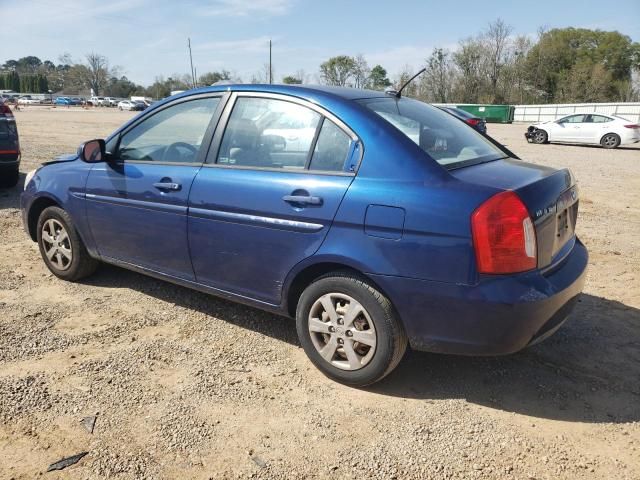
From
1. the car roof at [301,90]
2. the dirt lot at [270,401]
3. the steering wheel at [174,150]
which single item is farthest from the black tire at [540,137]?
the steering wheel at [174,150]

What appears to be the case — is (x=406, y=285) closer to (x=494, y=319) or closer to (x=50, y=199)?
(x=494, y=319)

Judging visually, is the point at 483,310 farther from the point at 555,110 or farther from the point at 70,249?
the point at 555,110

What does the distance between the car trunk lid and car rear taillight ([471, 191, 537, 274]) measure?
3.6 inches

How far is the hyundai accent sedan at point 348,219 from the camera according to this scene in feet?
8.54

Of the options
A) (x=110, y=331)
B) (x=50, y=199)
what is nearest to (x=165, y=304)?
(x=110, y=331)

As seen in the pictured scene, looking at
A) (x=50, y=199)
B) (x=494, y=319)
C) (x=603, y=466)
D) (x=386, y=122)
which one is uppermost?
(x=386, y=122)

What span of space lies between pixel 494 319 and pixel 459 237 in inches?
17.3

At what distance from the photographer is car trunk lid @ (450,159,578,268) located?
2670mm

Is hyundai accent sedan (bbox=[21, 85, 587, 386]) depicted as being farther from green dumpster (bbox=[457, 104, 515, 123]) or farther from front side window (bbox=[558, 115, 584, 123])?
green dumpster (bbox=[457, 104, 515, 123])

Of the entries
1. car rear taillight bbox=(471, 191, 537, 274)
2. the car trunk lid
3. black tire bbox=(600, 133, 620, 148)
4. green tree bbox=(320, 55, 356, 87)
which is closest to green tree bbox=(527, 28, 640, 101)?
green tree bbox=(320, 55, 356, 87)

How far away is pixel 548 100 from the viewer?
70.7 metres

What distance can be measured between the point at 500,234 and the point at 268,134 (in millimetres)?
1594

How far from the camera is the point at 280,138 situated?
3301 mm

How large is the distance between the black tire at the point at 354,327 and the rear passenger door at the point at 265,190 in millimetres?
213
